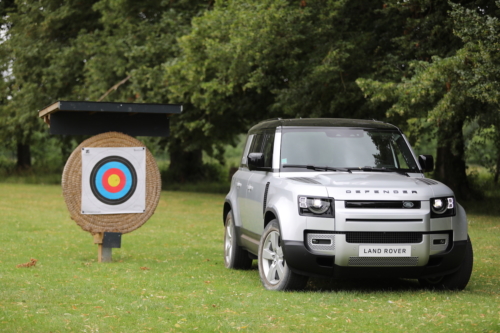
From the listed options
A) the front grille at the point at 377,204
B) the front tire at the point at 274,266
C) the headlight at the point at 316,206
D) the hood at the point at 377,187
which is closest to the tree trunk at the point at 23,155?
the front tire at the point at 274,266

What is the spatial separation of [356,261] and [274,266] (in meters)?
1.11

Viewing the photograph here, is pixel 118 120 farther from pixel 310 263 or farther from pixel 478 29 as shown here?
pixel 478 29

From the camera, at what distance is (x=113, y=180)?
1196 centimetres

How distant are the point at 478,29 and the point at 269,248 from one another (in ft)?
26.2

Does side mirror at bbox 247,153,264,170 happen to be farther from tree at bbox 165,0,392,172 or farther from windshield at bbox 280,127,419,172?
tree at bbox 165,0,392,172

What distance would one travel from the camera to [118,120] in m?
12.2

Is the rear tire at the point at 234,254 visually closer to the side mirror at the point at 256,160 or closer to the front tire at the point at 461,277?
the side mirror at the point at 256,160

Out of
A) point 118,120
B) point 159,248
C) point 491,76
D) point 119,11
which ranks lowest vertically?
point 159,248

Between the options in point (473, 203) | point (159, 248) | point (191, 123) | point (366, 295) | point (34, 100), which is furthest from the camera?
point (34, 100)

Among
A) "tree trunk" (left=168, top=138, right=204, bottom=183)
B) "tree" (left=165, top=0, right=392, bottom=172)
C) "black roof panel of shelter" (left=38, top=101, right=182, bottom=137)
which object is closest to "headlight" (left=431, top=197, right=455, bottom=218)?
"black roof panel of shelter" (left=38, top=101, right=182, bottom=137)

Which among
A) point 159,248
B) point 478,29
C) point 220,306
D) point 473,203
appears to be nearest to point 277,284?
point 220,306

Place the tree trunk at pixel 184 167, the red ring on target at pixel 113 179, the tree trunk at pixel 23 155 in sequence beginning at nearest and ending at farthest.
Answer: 1. the red ring on target at pixel 113 179
2. the tree trunk at pixel 184 167
3. the tree trunk at pixel 23 155

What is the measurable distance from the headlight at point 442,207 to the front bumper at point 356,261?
273mm

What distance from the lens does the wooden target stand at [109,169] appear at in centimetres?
1158
